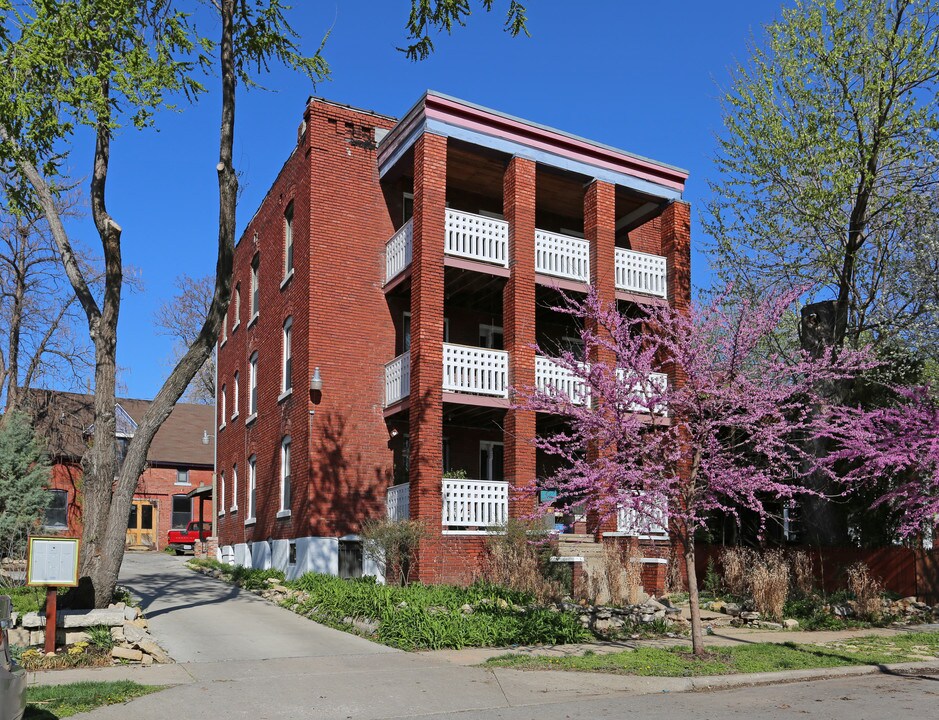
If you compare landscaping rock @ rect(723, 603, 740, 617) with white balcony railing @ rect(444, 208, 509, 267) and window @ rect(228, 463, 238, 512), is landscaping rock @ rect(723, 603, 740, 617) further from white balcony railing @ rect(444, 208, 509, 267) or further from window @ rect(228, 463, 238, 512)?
window @ rect(228, 463, 238, 512)

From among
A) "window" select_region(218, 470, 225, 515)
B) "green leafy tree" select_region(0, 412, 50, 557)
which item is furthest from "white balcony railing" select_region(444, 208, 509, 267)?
"window" select_region(218, 470, 225, 515)

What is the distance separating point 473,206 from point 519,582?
10444 mm

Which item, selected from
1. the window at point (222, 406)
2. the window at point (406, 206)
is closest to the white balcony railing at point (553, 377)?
the window at point (406, 206)

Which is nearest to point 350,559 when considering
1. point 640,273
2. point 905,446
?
point 640,273

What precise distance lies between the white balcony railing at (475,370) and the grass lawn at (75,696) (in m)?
10.3

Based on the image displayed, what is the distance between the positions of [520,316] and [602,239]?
10.4 ft

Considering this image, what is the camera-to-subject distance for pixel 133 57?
1362cm

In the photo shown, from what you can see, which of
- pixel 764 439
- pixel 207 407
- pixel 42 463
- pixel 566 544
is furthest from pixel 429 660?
pixel 207 407

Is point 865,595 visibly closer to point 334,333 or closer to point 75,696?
point 334,333

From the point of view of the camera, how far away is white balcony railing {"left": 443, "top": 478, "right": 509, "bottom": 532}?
1838 centimetres

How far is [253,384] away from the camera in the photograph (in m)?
25.9

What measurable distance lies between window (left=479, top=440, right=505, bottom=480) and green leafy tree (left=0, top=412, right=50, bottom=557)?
36.5 ft

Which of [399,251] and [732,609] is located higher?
[399,251]

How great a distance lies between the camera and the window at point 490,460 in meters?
21.9
